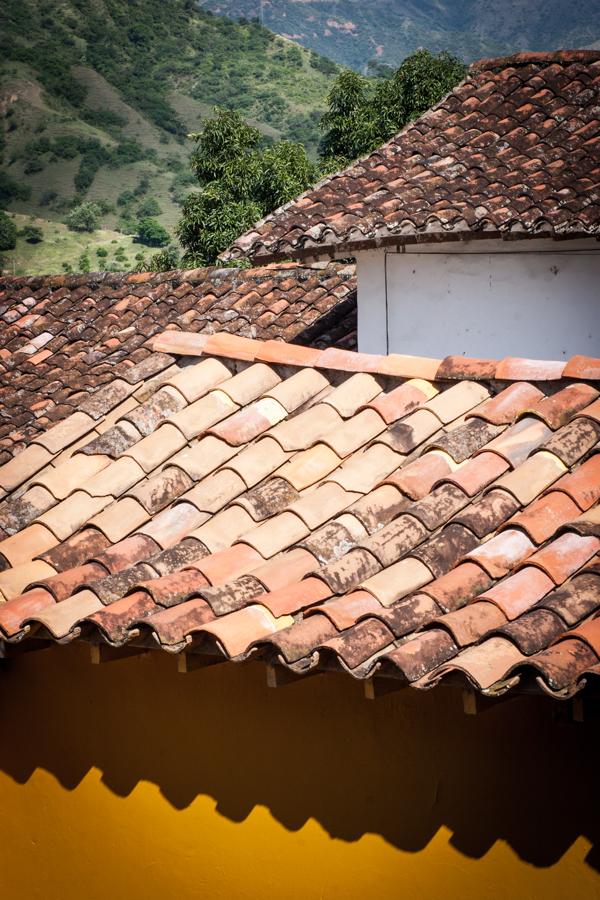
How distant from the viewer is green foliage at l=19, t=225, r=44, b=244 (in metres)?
57.3

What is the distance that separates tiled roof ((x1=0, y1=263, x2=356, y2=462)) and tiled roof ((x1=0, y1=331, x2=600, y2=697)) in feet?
8.71

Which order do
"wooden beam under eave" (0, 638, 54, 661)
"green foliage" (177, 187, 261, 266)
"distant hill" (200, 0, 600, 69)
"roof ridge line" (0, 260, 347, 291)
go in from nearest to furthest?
"wooden beam under eave" (0, 638, 54, 661)
"roof ridge line" (0, 260, 347, 291)
"green foliage" (177, 187, 261, 266)
"distant hill" (200, 0, 600, 69)

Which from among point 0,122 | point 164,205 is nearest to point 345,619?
point 164,205

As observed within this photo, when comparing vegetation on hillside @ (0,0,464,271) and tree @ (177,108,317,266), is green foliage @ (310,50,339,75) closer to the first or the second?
vegetation on hillside @ (0,0,464,271)

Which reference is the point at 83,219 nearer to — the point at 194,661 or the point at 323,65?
the point at 323,65

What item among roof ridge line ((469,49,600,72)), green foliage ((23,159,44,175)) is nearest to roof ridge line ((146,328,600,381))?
roof ridge line ((469,49,600,72))

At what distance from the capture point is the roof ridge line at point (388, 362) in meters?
5.46

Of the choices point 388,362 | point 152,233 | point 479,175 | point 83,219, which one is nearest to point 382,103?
point 479,175

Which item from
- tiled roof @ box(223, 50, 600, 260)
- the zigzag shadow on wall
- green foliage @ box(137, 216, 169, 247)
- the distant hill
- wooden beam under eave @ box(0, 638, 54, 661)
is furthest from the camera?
the distant hill

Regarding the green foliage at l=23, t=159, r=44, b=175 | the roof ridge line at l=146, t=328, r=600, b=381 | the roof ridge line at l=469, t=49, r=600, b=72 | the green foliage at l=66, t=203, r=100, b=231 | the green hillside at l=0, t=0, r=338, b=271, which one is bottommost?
the roof ridge line at l=146, t=328, r=600, b=381

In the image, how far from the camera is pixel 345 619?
4.01 meters

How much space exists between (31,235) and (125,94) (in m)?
22.2

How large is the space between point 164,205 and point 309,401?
59655 millimetres

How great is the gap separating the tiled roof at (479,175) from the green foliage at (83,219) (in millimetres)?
51540
